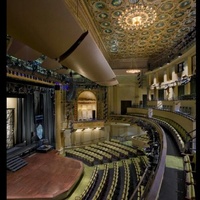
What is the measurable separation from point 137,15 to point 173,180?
20.1 ft

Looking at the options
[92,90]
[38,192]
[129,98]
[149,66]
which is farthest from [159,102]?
[38,192]

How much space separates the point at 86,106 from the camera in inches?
743

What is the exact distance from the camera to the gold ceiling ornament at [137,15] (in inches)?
250

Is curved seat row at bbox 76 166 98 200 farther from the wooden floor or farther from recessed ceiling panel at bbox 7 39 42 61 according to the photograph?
recessed ceiling panel at bbox 7 39 42 61

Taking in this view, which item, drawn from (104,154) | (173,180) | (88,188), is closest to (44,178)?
(88,188)

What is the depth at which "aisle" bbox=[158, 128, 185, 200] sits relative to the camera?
104 inches

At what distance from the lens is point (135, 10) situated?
250 inches

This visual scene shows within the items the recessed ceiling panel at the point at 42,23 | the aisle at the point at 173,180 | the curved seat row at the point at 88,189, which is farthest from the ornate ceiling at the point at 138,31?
the curved seat row at the point at 88,189

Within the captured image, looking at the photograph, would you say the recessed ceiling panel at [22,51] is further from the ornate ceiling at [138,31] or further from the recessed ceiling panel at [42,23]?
the recessed ceiling panel at [42,23]

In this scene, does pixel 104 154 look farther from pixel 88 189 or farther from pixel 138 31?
pixel 138 31

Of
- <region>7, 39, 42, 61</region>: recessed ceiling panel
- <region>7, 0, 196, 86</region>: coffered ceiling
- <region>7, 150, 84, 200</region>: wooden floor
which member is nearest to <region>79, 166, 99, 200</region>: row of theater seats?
<region>7, 150, 84, 200</region>: wooden floor

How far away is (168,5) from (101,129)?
12.5 meters

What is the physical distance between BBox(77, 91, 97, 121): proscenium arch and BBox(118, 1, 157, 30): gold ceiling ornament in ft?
38.5
